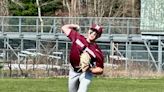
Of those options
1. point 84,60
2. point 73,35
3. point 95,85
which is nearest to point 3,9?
point 95,85

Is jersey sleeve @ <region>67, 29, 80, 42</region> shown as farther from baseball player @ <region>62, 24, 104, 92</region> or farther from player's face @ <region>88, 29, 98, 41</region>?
player's face @ <region>88, 29, 98, 41</region>

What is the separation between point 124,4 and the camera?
57781 mm

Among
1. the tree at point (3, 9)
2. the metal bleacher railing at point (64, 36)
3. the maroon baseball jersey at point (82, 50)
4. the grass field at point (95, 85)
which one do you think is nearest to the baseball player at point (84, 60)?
the maroon baseball jersey at point (82, 50)

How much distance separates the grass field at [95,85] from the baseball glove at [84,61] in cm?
846

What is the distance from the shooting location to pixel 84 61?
439 inches

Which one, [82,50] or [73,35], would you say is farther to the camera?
[73,35]

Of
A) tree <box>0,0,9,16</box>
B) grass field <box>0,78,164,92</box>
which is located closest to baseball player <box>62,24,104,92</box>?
grass field <box>0,78,164,92</box>

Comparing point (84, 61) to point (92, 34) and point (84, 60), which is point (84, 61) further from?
point (92, 34)

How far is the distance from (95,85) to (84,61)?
10.7m

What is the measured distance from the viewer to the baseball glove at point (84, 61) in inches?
439

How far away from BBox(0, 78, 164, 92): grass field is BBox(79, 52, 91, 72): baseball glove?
8456 millimetres

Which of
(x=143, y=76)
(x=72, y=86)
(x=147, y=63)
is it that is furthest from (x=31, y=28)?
(x=72, y=86)

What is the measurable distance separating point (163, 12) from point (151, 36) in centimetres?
185

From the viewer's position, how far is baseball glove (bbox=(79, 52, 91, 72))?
11.2 meters
